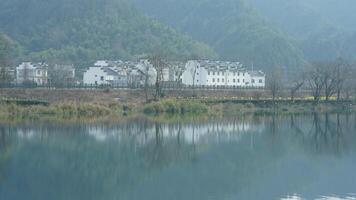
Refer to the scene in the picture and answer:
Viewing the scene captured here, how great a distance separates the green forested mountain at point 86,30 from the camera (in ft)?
339

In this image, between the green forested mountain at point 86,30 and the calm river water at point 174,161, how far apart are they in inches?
2436

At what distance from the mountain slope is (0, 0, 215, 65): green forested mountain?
8.30m

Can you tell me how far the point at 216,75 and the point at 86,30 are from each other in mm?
35485

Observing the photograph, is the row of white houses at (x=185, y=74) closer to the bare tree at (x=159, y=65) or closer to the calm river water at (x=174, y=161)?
the bare tree at (x=159, y=65)

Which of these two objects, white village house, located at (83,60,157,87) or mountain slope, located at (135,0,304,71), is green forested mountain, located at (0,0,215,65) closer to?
mountain slope, located at (135,0,304,71)

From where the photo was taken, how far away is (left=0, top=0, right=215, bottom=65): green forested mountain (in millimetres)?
103400

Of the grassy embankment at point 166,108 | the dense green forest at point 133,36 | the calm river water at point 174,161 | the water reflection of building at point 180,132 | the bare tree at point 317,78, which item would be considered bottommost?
the calm river water at point 174,161

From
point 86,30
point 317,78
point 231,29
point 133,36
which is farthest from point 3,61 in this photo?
point 231,29

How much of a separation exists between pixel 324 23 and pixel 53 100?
11352cm

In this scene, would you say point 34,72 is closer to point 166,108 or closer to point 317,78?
point 166,108

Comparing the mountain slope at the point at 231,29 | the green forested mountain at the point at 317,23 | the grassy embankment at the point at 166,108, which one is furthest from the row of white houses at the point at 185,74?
the green forested mountain at the point at 317,23

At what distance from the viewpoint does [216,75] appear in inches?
3155

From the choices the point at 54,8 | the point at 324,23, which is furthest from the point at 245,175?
the point at 324,23

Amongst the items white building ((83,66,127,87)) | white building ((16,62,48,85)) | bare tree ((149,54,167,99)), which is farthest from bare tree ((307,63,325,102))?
white building ((16,62,48,85))
